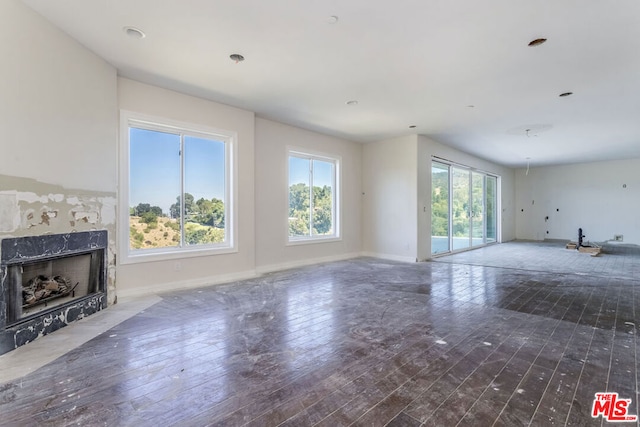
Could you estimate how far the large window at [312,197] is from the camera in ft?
21.2

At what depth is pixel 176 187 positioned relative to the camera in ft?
15.2

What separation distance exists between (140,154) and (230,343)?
3.11m

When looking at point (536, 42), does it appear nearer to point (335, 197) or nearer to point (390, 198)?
point (390, 198)

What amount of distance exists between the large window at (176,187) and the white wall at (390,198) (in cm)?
385

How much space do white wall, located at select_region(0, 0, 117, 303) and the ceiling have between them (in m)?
0.24

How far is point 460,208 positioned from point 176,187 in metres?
7.37

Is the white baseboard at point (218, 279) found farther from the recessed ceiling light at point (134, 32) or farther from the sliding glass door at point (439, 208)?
the recessed ceiling light at point (134, 32)

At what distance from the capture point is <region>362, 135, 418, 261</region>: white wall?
274 inches

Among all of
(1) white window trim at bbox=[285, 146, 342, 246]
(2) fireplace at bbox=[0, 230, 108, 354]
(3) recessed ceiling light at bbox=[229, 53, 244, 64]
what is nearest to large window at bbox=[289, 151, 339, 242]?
(1) white window trim at bbox=[285, 146, 342, 246]

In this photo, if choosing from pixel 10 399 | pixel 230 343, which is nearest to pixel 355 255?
pixel 230 343

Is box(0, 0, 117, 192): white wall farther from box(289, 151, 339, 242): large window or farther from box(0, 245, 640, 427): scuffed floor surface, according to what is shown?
box(289, 151, 339, 242): large window

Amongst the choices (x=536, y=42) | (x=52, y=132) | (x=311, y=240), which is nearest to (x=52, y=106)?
(x=52, y=132)

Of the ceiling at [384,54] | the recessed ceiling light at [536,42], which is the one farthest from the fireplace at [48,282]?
the recessed ceiling light at [536,42]

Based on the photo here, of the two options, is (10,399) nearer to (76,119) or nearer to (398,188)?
(76,119)
